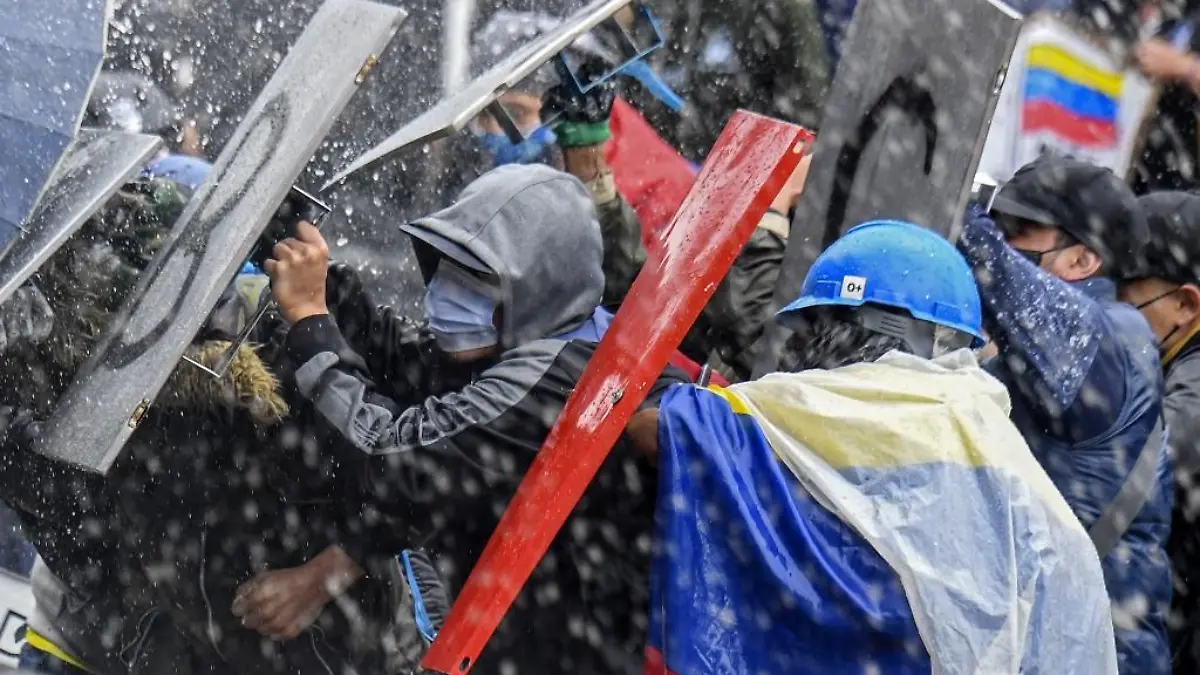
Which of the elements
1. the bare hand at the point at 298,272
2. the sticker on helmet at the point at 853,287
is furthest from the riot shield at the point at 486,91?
the sticker on helmet at the point at 853,287

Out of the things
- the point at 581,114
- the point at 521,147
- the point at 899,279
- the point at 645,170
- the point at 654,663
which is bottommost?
the point at 654,663

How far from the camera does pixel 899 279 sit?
130 inches

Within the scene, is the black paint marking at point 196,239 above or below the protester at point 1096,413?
below

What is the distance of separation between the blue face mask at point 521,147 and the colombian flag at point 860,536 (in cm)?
201

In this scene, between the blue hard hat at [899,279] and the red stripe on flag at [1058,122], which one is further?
the red stripe on flag at [1058,122]

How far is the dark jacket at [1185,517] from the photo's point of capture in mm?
4270

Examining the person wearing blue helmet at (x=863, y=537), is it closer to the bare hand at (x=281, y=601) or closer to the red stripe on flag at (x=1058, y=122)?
the bare hand at (x=281, y=601)

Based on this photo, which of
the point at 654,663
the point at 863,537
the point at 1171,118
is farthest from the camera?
the point at 1171,118

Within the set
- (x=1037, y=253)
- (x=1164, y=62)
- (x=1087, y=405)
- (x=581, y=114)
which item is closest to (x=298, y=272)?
(x=581, y=114)

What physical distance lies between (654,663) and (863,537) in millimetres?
458

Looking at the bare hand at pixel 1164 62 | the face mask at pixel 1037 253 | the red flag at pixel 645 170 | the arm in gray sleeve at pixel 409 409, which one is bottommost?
the arm in gray sleeve at pixel 409 409

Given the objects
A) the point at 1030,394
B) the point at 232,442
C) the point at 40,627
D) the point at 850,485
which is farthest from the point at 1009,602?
the point at 40,627

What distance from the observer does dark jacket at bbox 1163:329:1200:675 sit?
168 inches

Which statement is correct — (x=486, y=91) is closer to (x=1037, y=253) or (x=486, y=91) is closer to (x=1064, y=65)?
(x=1037, y=253)
